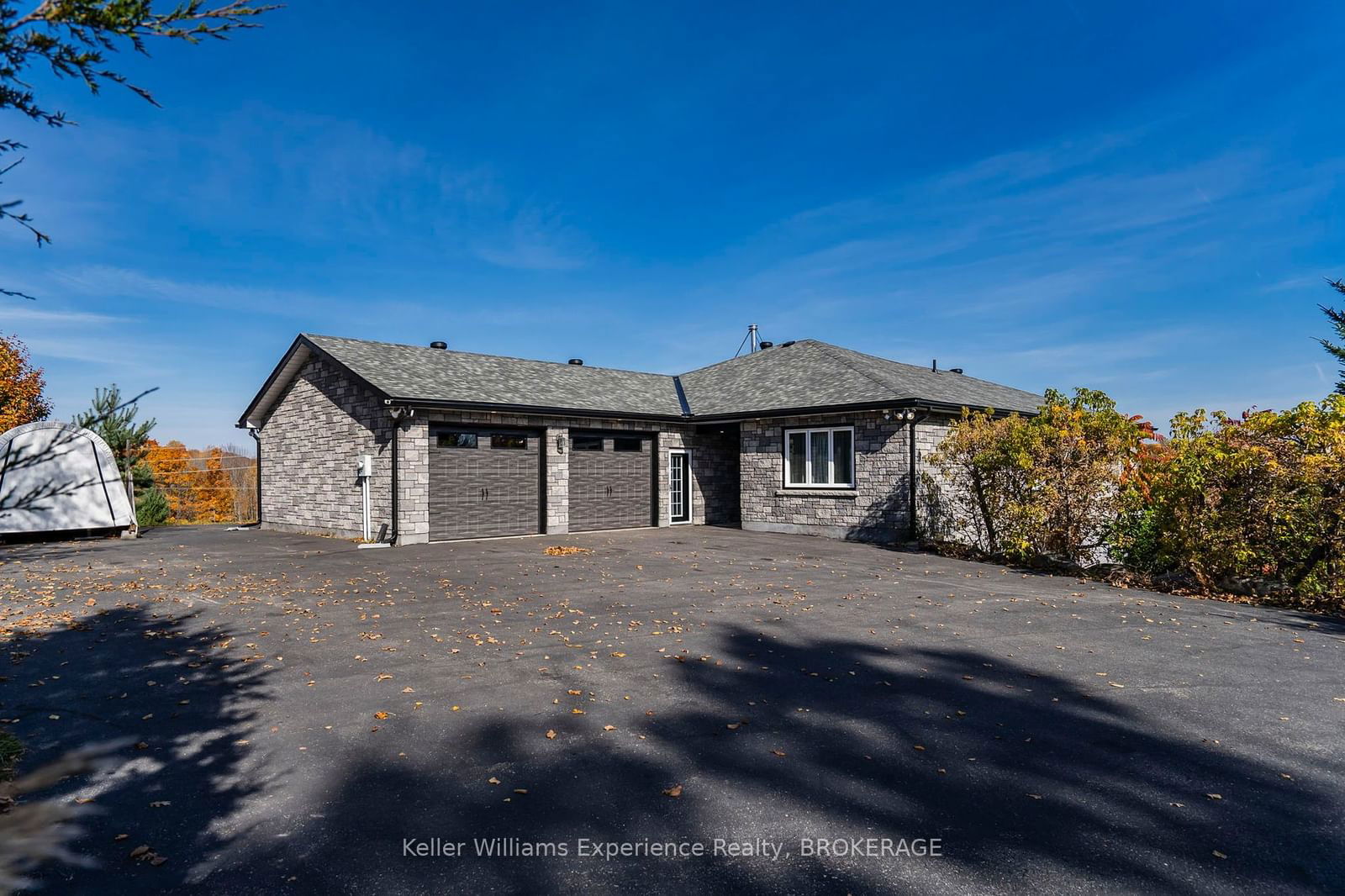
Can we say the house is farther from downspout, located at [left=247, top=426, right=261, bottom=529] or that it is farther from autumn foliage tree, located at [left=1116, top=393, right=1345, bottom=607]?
autumn foliage tree, located at [left=1116, top=393, right=1345, bottom=607]

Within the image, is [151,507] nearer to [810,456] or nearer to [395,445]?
[395,445]

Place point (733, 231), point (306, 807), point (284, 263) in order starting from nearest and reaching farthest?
point (306, 807)
point (284, 263)
point (733, 231)

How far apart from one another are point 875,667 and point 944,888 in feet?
10.1

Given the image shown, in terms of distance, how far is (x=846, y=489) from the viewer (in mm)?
15328

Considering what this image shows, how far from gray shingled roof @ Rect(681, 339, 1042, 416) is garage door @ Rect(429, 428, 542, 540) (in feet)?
17.8

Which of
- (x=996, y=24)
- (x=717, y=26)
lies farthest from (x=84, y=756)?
(x=996, y=24)

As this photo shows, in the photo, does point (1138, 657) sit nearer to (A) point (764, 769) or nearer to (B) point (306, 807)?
(A) point (764, 769)

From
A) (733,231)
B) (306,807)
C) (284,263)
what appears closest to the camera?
(306,807)

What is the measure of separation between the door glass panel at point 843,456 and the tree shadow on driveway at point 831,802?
10675 mm

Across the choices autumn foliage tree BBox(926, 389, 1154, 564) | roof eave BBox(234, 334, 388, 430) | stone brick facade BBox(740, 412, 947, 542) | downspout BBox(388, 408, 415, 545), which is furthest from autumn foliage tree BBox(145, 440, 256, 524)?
autumn foliage tree BBox(926, 389, 1154, 564)

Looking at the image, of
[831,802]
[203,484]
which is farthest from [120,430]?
[831,802]

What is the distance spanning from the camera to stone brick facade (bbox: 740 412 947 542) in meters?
14.4

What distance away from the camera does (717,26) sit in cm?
1281

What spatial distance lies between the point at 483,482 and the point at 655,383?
877 cm
